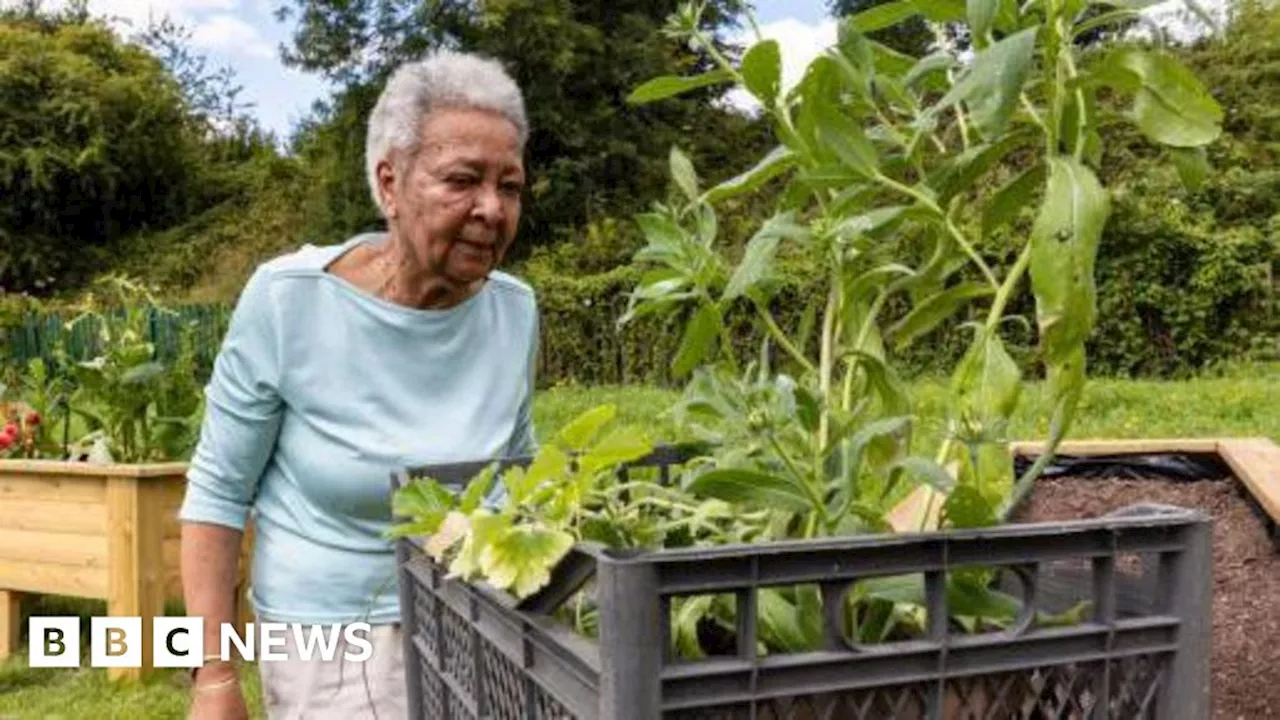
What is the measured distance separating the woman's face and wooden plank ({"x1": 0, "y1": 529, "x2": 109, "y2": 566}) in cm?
277

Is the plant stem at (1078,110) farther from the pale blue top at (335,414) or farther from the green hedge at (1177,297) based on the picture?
the green hedge at (1177,297)

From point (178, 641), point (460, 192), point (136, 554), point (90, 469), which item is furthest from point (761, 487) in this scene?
point (90, 469)

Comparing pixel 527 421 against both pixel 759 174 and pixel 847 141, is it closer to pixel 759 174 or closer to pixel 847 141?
pixel 759 174

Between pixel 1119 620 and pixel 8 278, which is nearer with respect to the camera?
pixel 1119 620

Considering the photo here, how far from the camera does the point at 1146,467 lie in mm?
3570

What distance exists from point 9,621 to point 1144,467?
348 centimetres

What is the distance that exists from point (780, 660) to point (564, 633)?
13 cm

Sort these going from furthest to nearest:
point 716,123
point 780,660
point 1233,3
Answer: point 716,123 < point 1233,3 < point 780,660

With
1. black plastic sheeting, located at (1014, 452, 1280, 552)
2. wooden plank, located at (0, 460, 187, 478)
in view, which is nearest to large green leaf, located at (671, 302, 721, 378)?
black plastic sheeting, located at (1014, 452, 1280, 552)

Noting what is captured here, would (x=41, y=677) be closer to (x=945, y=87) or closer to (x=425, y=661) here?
(x=425, y=661)

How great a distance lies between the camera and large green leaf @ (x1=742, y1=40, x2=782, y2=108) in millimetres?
960

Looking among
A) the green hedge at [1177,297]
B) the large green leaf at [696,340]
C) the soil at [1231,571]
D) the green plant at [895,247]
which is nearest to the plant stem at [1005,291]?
the green plant at [895,247]

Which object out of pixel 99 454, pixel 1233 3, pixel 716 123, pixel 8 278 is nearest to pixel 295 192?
pixel 8 278

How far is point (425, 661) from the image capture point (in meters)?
1.13
